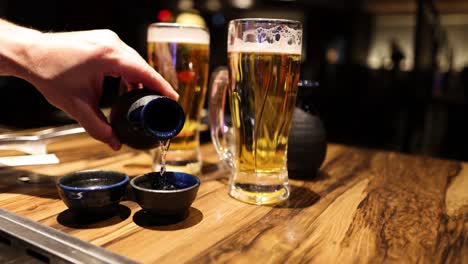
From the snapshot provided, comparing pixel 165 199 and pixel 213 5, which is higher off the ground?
pixel 213 5

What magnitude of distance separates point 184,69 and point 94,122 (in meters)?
0.28

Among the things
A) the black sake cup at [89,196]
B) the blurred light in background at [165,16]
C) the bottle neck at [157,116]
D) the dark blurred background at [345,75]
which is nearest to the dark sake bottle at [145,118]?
the bottle neck at [157,116]

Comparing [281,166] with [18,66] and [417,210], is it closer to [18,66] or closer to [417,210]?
[417,210]

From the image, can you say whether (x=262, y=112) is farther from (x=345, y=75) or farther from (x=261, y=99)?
(x=345, y=75)

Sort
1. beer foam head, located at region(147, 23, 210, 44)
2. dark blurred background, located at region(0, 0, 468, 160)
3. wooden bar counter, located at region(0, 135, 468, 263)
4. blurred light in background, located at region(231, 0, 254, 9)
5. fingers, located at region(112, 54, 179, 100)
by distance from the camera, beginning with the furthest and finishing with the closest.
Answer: blurred light in background, located at region(231, 0, 254, 9) < dark blurred background, located at region(0, 0, 468, 160) < beer foam head, located at region(147, 23, 210, 44) < fingers, located at region(112, 54, 179, 100) < wooden bar counter, located at region(0, 135, 468, 263)

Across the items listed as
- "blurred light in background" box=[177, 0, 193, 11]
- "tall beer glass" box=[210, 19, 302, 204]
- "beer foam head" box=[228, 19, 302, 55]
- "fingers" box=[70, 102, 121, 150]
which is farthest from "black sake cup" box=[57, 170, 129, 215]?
"blurred light in background" box=[177, 0, 193, 11]

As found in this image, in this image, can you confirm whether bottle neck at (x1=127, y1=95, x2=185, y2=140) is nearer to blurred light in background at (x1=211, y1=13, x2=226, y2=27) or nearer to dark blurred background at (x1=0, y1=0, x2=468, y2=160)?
dark blurred background at (x1=0, y1=0, x2=468, y2=160)

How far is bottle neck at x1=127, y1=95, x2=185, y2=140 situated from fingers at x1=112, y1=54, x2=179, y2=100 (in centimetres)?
8

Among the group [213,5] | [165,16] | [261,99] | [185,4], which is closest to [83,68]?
[261,99]

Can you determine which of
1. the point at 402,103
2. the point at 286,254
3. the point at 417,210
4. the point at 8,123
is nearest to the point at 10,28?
the point at 286,254

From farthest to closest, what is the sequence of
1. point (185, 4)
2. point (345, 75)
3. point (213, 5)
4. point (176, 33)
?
1. point (213, 5)
2. point (185, 4)
3. point (345, 75)
4. point (176, 33)

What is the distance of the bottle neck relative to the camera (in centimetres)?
75

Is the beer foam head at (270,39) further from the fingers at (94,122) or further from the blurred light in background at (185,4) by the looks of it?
the blurred light in background at (185,4)

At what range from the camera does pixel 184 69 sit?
105 cm
